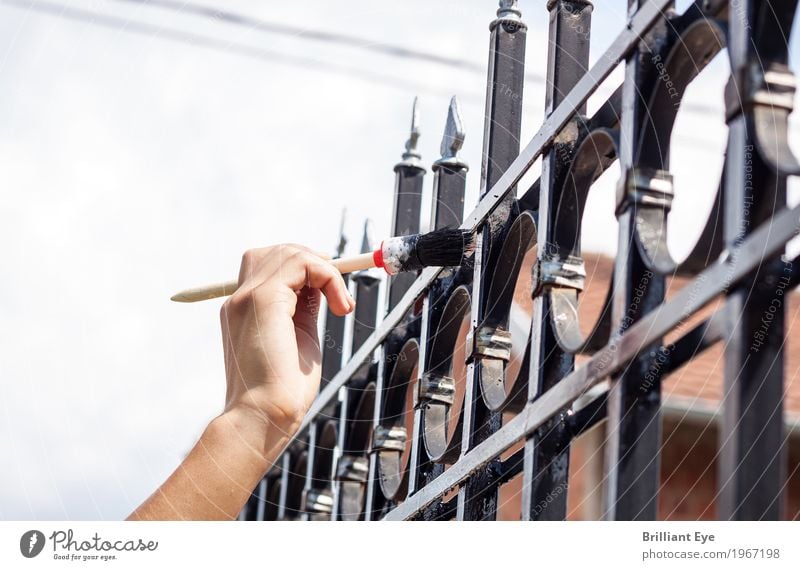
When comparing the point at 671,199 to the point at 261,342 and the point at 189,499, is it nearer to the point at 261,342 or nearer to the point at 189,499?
the point at 261,342

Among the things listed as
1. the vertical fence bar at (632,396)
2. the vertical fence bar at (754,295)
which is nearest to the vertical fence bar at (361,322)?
the vertical fence bar at (632,396)

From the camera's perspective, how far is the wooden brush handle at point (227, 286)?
172cm

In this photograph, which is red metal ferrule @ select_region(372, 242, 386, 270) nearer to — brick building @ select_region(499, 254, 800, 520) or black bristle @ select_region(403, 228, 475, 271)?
black bristle @ select_region(403, 228, 475, 271)

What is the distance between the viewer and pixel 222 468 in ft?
5.18

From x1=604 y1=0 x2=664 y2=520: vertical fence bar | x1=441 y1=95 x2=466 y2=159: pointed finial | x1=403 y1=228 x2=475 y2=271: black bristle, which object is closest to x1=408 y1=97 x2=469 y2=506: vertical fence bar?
x1=441 y1=95 x2=466 y2=159: pointed finial

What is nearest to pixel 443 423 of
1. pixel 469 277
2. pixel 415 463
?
pixel 415 463

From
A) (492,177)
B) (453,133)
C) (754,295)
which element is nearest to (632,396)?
(754,295)

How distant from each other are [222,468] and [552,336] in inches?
17.3

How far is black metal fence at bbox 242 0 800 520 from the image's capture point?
118 centimetres

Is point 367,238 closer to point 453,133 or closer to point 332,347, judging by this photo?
point 453,133

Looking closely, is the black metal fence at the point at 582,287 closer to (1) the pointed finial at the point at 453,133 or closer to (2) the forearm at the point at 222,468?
(1) the pointed finial at the point at 453,133

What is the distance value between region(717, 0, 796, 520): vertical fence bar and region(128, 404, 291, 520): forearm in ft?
1.97

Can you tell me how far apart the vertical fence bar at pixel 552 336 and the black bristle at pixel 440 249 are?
22 cm
